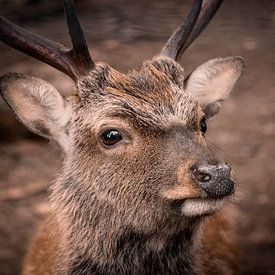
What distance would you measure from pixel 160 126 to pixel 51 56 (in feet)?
2.43

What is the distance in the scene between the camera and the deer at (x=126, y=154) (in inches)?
146

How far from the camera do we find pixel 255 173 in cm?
621

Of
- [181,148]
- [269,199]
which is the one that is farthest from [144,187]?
[269,199]

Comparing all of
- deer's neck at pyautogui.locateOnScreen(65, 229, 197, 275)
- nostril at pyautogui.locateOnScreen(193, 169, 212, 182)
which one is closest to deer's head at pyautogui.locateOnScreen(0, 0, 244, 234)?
nostril at pyautogui.locateOnScreen(193, 169, 212, 182)

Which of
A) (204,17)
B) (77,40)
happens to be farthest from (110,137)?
(204,17)

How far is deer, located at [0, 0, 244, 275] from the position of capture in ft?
12.2

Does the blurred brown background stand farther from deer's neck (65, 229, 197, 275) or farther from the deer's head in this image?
the deer's head

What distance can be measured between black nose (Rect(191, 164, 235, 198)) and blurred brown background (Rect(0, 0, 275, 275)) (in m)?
2.08

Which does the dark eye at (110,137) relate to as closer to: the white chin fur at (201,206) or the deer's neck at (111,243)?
the deer's neck at (111,243)

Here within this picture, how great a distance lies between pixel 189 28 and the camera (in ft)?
14.0

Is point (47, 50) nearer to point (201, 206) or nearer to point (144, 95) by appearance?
point (144, 95)

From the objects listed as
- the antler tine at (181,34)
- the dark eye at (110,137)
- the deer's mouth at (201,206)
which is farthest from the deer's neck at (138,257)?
the antler tine at (181,34)

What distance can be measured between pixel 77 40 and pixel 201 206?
1.07 m

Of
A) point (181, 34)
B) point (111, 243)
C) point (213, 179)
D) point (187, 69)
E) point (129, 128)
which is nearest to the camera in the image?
point (213, 179)
